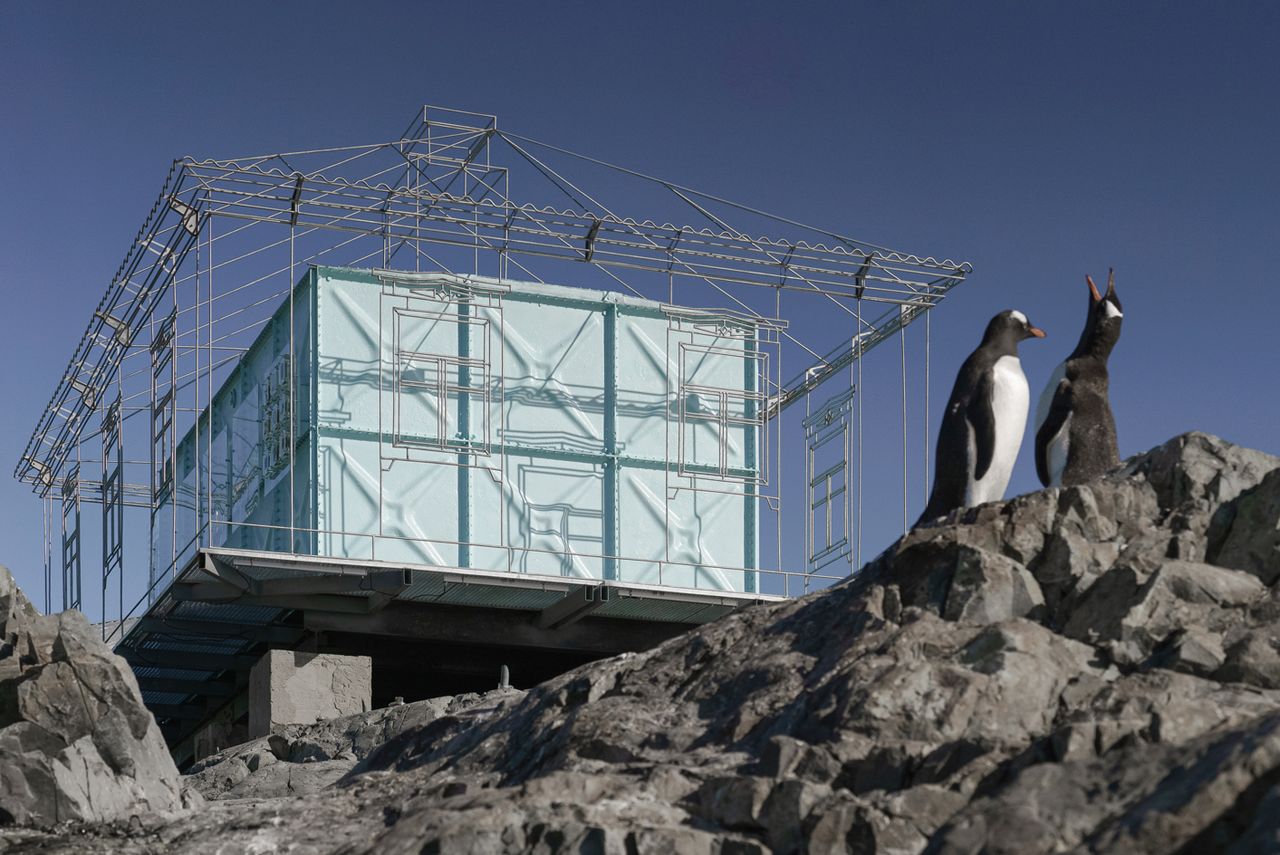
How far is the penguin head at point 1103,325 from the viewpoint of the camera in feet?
61.9

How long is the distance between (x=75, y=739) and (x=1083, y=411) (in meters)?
9.31

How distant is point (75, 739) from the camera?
1703 centimetres

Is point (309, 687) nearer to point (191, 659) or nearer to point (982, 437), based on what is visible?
point (191, 659)

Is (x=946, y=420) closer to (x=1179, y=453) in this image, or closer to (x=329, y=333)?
(x=1179, y=453)

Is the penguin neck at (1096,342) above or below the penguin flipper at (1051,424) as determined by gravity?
above

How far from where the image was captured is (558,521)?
32.3m

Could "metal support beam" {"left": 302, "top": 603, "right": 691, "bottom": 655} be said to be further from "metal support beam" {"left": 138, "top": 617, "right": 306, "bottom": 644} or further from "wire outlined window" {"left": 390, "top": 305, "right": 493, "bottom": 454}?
"wire outlined window" {"left": 390, "top": 305, "right": 493, "bottom": 454}

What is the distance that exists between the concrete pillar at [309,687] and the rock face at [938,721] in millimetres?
12625

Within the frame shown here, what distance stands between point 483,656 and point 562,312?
19.0ft

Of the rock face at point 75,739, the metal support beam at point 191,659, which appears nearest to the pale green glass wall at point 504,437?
the metal support beam at point 191,659

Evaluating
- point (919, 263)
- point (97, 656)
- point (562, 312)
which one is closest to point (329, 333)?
point (562, 312)

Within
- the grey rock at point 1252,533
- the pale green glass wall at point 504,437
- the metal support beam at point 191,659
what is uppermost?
the pale green glass wall at point 504,437

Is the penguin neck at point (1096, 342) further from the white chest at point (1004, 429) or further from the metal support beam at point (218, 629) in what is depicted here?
the metal support beam at point (218, 629)

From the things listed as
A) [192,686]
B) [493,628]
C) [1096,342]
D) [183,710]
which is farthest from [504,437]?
[1096,342]
